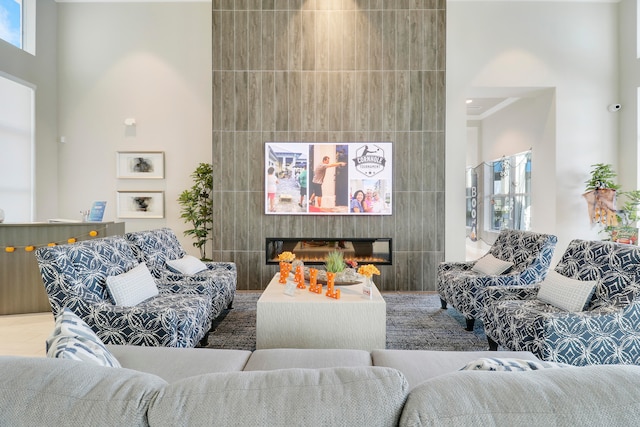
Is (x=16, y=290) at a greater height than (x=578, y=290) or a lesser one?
lesser

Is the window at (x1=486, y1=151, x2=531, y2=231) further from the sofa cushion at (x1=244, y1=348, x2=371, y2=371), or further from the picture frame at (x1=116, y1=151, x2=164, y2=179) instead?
the picture frame at (x1=116, y1=151, x2=164, y2=179)

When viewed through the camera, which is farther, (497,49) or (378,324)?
(497,49)

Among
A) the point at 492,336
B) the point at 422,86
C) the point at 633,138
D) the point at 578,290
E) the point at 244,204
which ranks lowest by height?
the point at 492,336

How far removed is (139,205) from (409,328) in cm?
450

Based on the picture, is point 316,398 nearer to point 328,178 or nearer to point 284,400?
point 284,400

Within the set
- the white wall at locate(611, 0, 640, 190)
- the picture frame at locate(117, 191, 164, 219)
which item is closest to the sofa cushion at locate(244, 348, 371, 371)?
the picture frame at locate(117, 191, 164, 219)

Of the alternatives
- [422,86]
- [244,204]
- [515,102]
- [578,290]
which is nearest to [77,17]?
[244,204]

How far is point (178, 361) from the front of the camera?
5.50 ft

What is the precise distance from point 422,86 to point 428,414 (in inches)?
197

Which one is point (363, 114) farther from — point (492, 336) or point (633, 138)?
point (633, 138)

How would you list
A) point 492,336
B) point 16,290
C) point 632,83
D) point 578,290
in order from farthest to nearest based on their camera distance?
point 632,83 < point 16,290 < point 492,336 < point 578,290

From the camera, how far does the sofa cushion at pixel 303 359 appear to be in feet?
5.34

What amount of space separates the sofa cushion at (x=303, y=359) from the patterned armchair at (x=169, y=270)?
169 centimetres

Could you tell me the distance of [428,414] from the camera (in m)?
0.68
